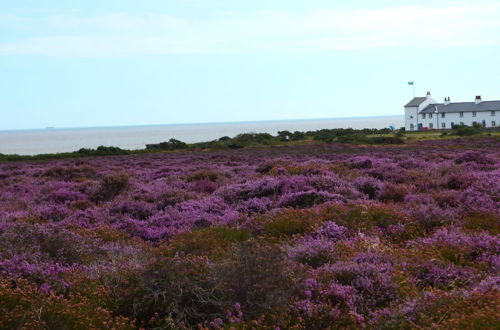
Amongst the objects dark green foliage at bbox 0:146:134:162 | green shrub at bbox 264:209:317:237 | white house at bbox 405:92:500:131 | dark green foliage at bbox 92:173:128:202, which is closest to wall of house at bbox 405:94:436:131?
white house at bbox 405:92:500:131

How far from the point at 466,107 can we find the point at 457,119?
366cm

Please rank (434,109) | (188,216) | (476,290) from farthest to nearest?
(434,109) → (188,216) → (476,290)

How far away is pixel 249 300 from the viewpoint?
5961 mm

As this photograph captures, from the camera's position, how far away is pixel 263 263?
251 inches

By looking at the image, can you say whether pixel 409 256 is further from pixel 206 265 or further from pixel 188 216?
pixel 188 216

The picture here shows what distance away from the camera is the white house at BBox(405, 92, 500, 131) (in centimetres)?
11088

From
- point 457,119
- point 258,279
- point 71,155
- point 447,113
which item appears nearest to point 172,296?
point 258,279

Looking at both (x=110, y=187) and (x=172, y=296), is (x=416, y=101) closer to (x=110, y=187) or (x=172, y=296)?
(x=110, y=187)

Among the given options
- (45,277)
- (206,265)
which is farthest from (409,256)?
(45,277)

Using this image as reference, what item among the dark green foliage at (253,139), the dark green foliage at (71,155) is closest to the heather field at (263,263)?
the dark green foliage at (71,155)

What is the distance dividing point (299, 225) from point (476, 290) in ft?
15.8

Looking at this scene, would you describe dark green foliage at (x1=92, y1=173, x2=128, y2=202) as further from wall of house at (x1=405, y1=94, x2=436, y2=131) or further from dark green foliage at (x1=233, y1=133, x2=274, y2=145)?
wall of house at (x1=405, y1=94, x2=436, y2=131)

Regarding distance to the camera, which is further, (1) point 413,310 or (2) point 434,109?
(2) point 434,109

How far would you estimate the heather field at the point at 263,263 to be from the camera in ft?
18.5
